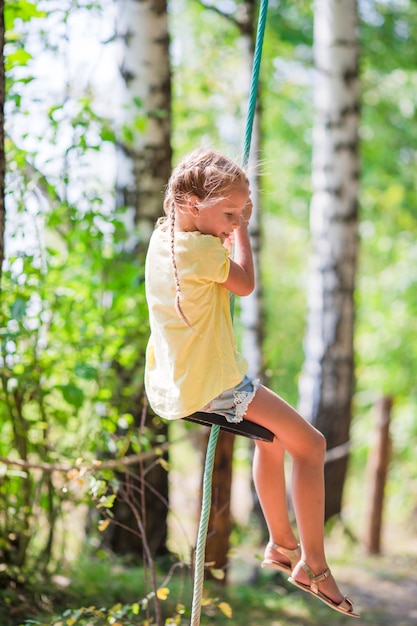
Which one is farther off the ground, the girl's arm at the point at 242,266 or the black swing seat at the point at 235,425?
the girl's arm at the point at 242,266

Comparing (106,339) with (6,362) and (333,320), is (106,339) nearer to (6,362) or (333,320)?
(6,362)

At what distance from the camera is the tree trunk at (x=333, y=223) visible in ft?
19.8

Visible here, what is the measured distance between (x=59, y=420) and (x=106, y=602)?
89 cm

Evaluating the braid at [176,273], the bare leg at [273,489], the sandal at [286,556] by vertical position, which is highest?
the braid at [176,273]

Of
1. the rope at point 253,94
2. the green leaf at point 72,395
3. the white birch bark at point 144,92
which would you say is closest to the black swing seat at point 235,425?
the rope at point 253,94

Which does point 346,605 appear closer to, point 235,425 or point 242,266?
point 235,425

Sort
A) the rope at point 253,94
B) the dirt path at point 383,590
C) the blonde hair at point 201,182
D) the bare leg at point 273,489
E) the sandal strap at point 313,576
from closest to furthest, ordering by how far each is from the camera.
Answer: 1. the blonde hair at point 201,182
2. the rope at point 253,94
3. the sandal strap at point 313,576
4. the bare leg at point 273,489
5. the dirt path at point 383,590

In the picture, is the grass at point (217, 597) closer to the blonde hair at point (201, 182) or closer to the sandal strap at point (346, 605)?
the sandal strap at point (346, 605)

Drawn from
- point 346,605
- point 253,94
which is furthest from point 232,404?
point 253,94

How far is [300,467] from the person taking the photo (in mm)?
2502

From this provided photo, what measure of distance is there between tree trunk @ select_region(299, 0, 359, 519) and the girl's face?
390 centimetres

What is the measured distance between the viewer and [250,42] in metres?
6.11

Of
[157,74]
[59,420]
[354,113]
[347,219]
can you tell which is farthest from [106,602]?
[354,113]

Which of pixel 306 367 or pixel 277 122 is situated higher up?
pixel 277 122
